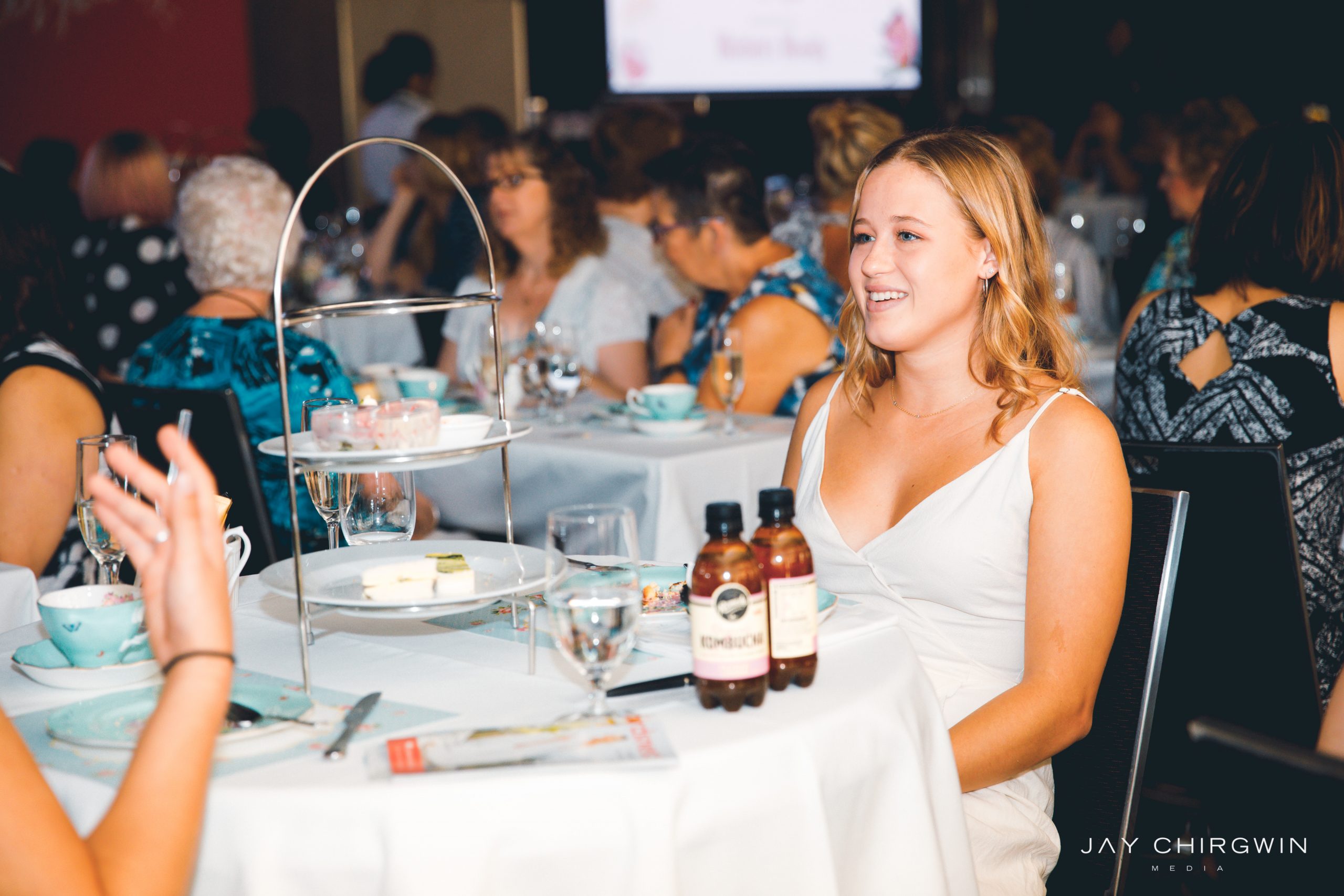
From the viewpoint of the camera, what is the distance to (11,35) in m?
6.75

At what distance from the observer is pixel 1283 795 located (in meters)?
1.00

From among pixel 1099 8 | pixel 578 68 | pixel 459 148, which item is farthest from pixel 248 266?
pixel 1099 8

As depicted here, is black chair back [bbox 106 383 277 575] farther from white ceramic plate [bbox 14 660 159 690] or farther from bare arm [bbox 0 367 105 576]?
white ceramic plate [bbox 14 660 159 690]

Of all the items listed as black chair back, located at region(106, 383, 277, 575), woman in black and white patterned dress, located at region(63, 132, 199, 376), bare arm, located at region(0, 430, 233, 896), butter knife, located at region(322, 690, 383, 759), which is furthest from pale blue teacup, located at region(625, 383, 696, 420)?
woman in black and white patterned dress, located at region(63, 132, 199, 376)

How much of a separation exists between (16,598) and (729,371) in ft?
5.38

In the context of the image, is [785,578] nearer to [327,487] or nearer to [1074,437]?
[1074,437]

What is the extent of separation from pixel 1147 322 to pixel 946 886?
5.76 ft

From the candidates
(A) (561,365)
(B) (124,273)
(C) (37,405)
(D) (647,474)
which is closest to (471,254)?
(B) (124,273)

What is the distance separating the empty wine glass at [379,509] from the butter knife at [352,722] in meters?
0.37

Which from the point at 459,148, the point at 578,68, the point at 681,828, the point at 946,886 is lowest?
the point at 946,886

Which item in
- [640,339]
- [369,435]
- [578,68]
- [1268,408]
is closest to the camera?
[369,435]

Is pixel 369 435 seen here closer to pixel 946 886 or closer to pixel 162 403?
pixel 946 886

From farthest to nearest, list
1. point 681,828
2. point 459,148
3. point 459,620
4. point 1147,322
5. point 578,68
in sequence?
point 578,68 < point 459,148 < point 1147,322 < point 459,620 < point 681,828

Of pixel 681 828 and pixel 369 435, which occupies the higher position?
pixel 369 435
